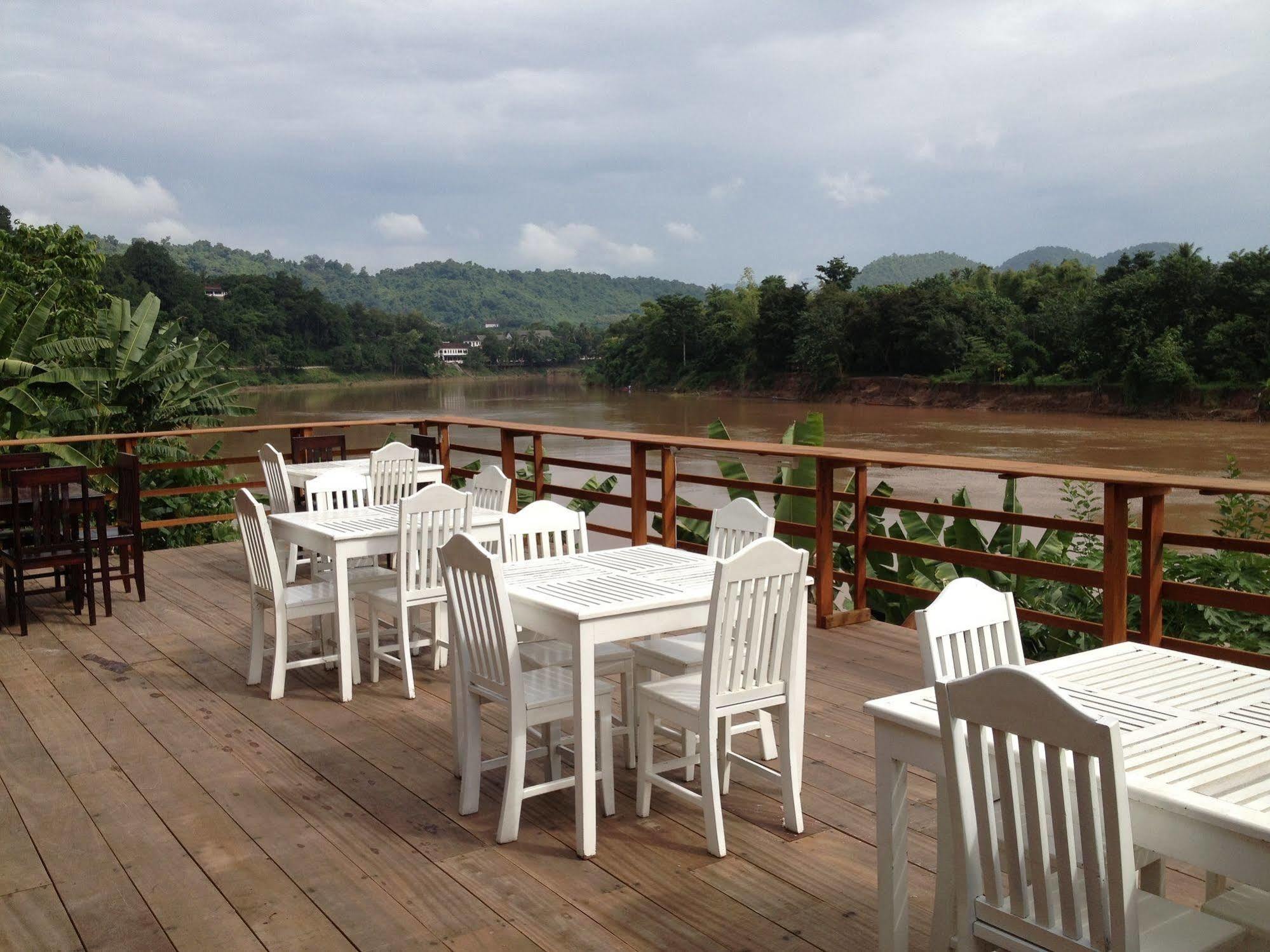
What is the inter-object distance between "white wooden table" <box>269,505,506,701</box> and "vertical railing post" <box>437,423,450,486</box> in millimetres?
3586

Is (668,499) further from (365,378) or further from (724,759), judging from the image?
(365,378)

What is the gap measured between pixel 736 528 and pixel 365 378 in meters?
57.2

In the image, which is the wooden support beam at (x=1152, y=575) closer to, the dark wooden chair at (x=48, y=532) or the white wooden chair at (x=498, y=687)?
the white wooden chair at (x=498, y=687)

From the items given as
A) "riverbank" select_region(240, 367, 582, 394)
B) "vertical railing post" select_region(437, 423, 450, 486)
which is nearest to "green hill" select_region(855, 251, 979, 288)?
"riverbank" select_region(240, 367, 582, 394)

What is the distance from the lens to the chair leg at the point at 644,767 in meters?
3.13

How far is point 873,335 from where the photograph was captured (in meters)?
52.4

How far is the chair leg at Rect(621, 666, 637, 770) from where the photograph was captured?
3539 millimetres

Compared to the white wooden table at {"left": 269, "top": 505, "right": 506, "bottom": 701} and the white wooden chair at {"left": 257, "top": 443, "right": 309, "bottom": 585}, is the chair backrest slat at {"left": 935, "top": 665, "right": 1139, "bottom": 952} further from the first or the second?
the white wooden chair at {"left": 257, "top": 443, "right": 309, "bottom": 585}

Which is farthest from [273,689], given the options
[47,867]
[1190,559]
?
[1190,559]

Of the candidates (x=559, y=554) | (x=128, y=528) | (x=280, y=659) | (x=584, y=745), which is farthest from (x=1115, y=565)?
(x=128, y=528)

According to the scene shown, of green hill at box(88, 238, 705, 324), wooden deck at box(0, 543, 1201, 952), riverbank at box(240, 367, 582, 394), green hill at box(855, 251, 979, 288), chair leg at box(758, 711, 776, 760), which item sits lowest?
wooden deck at box(0, 543, 1201, 952)

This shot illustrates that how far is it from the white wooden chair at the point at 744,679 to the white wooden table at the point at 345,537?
1371mm

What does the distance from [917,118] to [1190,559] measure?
335 ft

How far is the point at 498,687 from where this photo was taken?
3.03 meters
